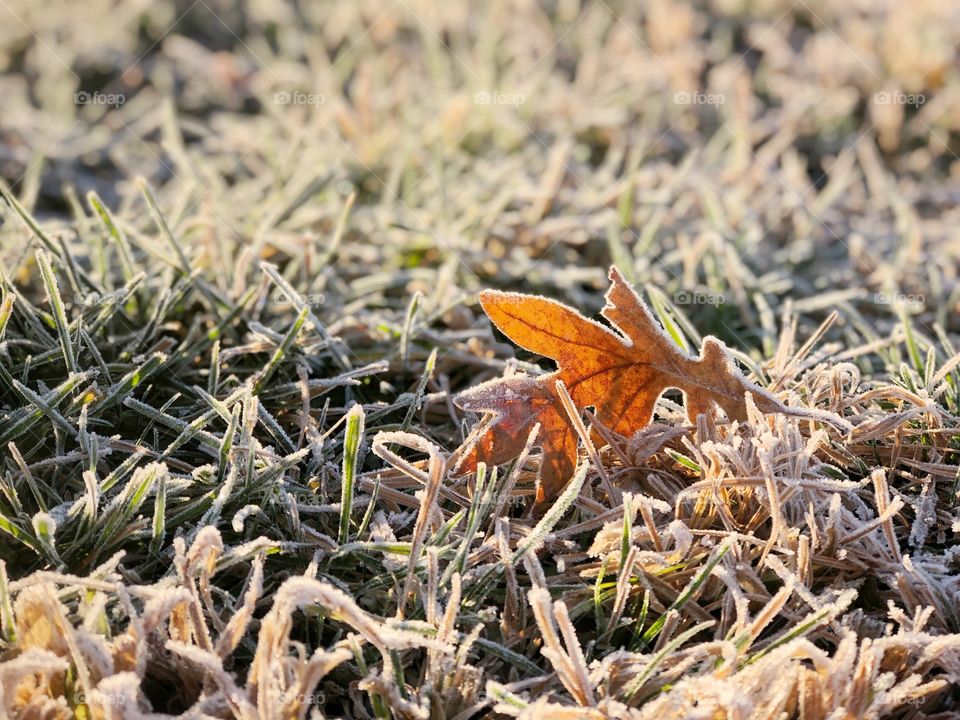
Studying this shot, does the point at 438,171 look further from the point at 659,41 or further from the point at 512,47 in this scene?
the point at 659,41

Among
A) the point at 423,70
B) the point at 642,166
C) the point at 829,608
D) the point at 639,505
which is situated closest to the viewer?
the point at 829,608

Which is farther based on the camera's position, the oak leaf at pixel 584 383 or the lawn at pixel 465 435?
the oak leaf at pixel 584 383

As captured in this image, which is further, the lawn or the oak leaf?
the oak leaf

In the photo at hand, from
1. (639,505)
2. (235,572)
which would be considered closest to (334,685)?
(235,572)

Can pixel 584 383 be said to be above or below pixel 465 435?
above

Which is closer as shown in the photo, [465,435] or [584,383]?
[584,383]
